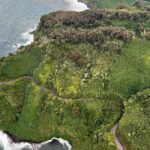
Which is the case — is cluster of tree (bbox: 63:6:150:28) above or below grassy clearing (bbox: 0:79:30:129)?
above

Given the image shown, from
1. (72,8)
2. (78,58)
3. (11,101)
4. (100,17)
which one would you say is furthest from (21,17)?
(11,101)

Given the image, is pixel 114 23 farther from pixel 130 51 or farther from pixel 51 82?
pixel 51 82

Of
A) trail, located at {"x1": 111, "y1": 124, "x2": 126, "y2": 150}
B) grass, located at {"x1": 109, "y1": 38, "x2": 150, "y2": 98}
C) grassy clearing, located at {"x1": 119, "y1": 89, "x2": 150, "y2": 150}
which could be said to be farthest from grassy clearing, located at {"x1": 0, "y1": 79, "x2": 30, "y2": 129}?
grassy clearing, located at {"x1": 119, "y1": 89, "x2": 150, "y2": 150}

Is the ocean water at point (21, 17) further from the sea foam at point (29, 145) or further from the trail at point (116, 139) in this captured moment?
the trail at point (116, 139)

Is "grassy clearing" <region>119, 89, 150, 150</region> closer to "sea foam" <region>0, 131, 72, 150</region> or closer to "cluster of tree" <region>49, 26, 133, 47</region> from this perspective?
"sea foam" <region>0, 131, 72, 150</region>

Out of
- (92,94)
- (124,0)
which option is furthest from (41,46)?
(124,0)

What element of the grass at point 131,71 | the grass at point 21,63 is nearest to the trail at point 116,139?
the grass at point 131,71
